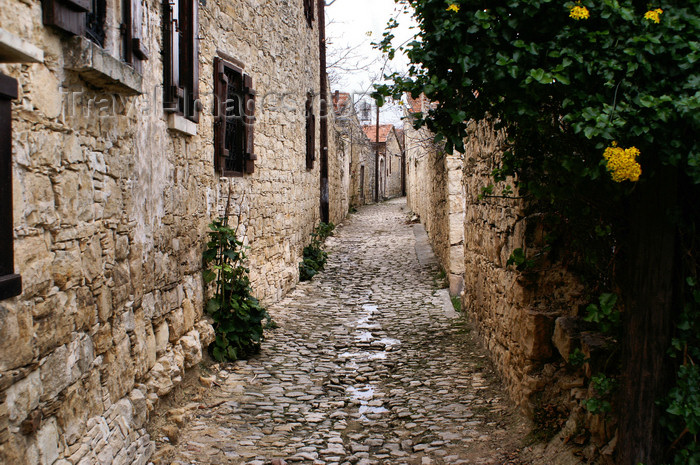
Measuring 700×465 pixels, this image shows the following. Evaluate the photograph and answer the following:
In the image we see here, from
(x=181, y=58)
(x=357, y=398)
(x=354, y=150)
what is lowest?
(x=357, y=398)

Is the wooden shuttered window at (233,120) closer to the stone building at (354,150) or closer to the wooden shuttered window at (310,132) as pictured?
the wooden shuttered window at (310,132)

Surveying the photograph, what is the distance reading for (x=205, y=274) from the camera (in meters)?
5.34

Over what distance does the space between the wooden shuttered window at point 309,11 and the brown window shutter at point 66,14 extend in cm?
847

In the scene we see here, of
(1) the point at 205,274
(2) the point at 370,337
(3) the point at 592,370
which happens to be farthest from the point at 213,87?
(3) the point at 592,370

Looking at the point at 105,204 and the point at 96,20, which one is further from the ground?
the point at 96,20

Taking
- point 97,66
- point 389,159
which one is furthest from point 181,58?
point 389,159

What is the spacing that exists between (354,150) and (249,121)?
1893cm

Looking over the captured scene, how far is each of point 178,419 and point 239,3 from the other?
15.2 feet

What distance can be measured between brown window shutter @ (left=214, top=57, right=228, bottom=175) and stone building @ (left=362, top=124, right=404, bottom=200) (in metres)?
30.0

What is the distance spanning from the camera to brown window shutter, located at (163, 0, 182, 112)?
4402 millimetres

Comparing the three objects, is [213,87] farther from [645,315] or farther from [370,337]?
[645,315]

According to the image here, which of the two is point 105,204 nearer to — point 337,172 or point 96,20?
point 96,20

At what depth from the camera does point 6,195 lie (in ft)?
7.31

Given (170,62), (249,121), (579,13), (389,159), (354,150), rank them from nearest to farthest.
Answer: (579,13) → (170,62) → (249,121) → (354,150) → (389,159)
